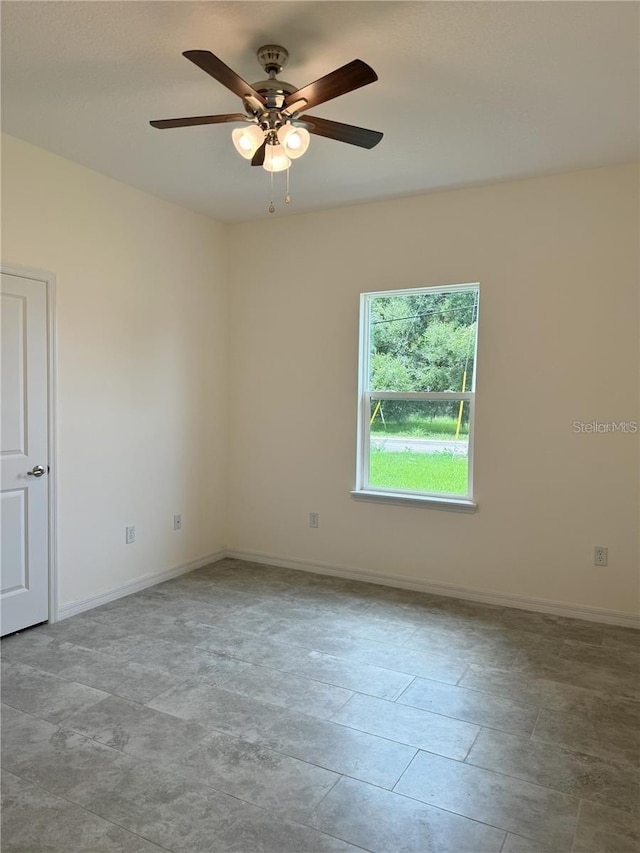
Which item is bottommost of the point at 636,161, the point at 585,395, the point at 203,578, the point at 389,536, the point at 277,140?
the point at 203,578

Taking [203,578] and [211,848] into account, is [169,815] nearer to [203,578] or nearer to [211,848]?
[211,848]

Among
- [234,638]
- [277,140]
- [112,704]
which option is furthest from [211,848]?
[277,140]

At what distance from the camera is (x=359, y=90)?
8.64 ft

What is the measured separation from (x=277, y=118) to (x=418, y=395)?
232cm

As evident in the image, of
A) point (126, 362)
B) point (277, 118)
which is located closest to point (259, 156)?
point (277, 118)

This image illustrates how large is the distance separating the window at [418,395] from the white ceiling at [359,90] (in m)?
0.88

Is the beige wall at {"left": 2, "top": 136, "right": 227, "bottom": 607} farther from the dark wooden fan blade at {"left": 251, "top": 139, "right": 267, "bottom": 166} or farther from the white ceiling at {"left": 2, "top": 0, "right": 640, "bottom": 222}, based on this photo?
the dark wooden fan blade at {"left": 251, "top": 139, "right": 267, "bottom": 166}

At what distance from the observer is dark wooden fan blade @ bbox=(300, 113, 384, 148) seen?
2.34 metres

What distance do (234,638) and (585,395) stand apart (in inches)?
104

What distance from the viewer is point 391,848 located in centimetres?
177

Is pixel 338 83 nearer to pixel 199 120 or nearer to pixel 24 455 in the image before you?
pixel 199 120
